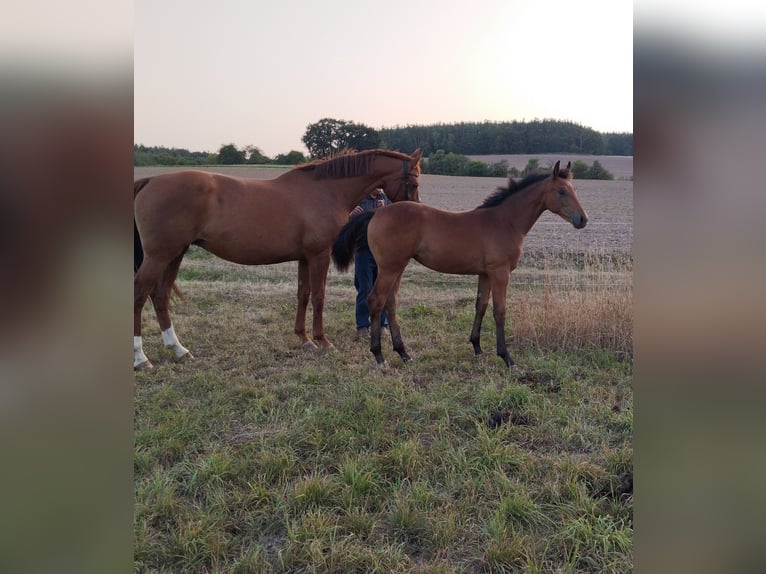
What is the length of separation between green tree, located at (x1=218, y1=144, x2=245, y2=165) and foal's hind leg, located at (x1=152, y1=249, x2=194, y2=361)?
2307cm

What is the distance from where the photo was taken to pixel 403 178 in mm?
5898


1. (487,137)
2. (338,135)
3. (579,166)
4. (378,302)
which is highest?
(487,137)

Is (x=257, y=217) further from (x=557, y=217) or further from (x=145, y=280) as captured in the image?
(x=557, y=217)

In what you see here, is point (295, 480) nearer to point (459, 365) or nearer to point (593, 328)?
point (459, 365)

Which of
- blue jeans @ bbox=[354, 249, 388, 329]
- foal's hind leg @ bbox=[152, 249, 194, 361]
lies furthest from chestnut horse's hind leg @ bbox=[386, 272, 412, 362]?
foal's hind leg @ bbox=[152, 249, 194, 361]

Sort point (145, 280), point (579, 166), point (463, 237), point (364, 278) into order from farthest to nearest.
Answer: point (579, 166) → point (364, 278) → point (463, 237) → point (145, 280)

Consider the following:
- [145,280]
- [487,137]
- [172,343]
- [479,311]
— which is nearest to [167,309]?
[172,343]

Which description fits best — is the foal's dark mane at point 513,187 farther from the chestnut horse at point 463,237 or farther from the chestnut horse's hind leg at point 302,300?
the chestnut horse's hind leg at point 302,300

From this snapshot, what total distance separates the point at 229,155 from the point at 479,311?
989 inches

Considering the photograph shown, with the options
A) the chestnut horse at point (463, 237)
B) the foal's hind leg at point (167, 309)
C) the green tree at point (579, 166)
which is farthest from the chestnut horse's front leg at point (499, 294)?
the green tree at point (579, 166)

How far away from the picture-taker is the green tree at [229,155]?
2708 cm

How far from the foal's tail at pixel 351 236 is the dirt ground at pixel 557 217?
370cm
